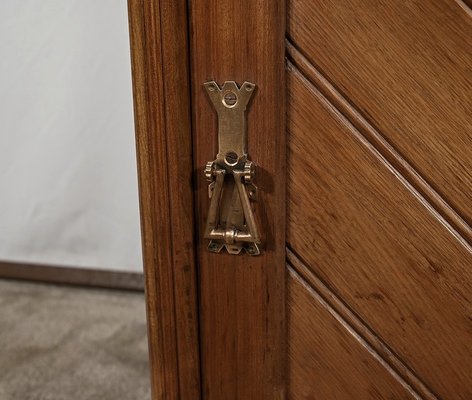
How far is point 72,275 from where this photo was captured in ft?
6.80

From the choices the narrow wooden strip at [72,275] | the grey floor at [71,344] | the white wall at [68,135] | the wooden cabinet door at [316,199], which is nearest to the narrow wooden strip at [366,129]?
the wooden cabinet door at [316,199]

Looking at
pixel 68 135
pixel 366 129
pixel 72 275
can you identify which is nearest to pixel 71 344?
pixel 72 275

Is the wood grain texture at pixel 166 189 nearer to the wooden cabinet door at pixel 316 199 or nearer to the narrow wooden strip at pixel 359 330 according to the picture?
the wooden cabinet door at pixel 316 199

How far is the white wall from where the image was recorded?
183cm

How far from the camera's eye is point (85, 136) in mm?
1900

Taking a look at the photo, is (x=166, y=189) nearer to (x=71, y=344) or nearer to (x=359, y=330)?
(x=359, y=330)

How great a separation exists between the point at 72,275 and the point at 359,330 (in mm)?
1600

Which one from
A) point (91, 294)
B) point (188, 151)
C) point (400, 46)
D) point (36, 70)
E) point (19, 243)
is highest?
point (400, 46)

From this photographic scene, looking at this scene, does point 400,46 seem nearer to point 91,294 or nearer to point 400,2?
point 400,2

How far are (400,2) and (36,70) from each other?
1.56 metres

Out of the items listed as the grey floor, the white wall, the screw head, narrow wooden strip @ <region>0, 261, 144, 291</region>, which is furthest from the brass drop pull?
narrow wooden strip @ <region>0, 261, 144, 291</region>

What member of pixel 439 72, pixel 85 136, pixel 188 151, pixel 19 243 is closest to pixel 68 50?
pixel 85 136

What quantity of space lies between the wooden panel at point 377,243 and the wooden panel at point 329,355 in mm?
27

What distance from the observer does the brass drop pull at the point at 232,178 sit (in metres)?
0.59
